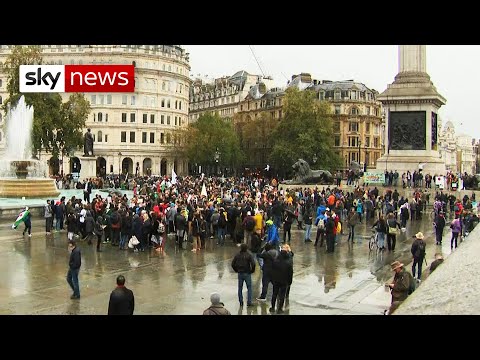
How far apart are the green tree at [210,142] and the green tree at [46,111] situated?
22.0 meters

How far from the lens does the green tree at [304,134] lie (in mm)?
70250

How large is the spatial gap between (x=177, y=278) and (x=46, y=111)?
1809 inches

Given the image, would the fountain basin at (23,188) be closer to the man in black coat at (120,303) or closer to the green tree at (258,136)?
the man in black coat at (120,303)

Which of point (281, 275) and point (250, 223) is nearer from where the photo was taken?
point (281, 275)

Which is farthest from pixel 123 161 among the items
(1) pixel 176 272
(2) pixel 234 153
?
(1) pixel 176 272

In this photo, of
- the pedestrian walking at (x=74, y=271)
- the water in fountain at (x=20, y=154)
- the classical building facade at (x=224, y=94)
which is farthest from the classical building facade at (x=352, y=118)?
the pedestrian walking at (x=74, y=271)

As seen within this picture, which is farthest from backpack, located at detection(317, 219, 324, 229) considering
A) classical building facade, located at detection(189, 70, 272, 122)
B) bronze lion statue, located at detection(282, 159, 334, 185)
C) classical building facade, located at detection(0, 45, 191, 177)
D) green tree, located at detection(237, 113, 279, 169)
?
classical building facade, located at detection(189, 70, 272, 122)

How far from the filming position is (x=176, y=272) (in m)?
14.0

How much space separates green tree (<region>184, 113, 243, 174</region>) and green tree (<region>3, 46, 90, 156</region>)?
72.3ft

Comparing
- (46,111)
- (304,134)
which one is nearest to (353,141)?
(304,134)

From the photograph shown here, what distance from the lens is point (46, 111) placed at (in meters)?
54.4

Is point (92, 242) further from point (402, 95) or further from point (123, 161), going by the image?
point (123, 161)

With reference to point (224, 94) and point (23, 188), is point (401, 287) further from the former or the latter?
point (224, 94)
